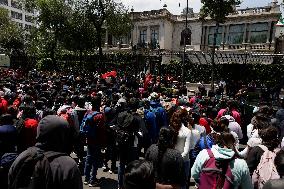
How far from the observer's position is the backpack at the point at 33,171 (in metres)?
2.65

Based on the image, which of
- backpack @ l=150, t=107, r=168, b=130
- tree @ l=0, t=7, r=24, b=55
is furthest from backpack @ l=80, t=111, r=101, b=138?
tree @ l=0, t=7, r=24, b=55

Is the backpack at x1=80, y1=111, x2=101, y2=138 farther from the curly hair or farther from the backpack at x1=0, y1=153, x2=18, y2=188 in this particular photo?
the curly hair

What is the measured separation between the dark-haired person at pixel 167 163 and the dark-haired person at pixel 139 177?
1.01 m

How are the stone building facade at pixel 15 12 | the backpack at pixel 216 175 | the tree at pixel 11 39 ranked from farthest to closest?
the stone building facade at pixel 15 12, the tree at pixel 11 39, the backpack at pixel 216 175

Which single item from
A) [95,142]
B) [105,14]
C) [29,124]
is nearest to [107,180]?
[95,142]

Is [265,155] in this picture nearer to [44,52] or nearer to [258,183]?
[258,183]

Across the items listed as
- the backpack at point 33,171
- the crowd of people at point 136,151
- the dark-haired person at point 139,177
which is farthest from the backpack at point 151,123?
the dark-haired person at point 139,177

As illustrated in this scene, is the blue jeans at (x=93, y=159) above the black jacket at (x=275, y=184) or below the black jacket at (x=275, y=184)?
below

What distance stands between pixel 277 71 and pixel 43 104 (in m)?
25.6

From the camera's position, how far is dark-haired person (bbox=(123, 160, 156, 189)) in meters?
2.54

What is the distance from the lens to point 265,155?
3955 millimetres

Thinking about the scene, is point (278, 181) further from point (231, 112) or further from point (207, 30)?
point (207, 30)

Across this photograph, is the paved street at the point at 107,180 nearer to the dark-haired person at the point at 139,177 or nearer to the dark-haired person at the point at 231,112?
the dark-haired person at the point at 231,112

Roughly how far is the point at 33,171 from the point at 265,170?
2628 mm
